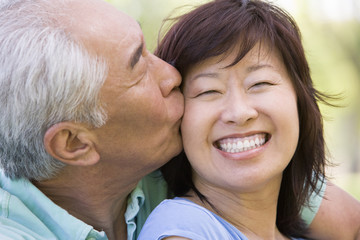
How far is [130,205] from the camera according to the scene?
2654 millimetres

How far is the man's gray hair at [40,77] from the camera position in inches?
86.7

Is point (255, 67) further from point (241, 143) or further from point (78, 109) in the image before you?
point (78, 109)

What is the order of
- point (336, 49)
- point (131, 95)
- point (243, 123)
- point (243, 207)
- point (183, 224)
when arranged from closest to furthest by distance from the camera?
point (183, 224) → point (243, 123) → point (131, 95) → point (243, 207) → point (336, 49)

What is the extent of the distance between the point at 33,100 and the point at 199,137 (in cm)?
70

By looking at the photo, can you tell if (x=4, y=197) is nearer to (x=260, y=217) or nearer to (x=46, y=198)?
(x=46, y=198)

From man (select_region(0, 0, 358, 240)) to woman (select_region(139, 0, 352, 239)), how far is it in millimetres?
143

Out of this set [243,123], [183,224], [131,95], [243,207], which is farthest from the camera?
[243,207]

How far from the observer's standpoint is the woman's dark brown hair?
2.35 metres

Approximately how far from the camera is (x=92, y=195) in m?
2.56

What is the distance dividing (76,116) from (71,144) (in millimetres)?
158

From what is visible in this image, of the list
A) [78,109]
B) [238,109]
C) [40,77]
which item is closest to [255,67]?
[238,109]

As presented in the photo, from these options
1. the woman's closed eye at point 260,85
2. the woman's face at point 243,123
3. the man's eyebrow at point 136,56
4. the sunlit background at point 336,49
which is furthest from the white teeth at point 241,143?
the sunlit background at point 336,49

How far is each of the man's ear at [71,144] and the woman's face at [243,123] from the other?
0.44 metres

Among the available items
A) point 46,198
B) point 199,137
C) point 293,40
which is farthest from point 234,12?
point 46,198
